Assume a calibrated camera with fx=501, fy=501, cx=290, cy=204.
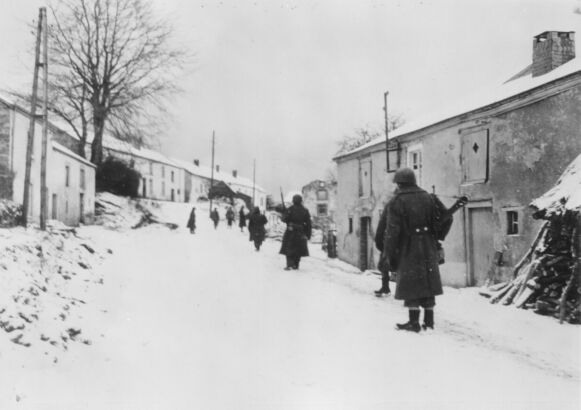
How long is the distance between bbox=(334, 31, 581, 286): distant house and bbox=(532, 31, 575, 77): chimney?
0.03 m

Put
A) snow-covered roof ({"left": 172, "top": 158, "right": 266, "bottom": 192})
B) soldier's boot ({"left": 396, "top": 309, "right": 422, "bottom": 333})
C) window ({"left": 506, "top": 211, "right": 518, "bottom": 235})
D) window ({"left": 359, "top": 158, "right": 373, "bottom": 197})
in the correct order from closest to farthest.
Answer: soldier's boot ({"left": 396, "top": 309, "right": 422, "bottom": 333}) < window ({"left": 506, "top": 211, "right": 518, "bottom": 235}) < window ({"left": 359, "top": 158, "right": 373, "bottom": 197}) < snow-covered roof ({"left": 172, "top": 158, "right": 266, "bottom": 192})

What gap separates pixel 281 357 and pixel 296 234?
7189mm

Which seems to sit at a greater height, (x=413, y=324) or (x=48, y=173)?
(x=48, y=173)

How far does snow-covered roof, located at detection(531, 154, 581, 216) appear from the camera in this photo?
826cm

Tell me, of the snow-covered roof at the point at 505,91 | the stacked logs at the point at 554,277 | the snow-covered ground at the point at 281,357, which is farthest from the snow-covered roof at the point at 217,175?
the snow-covered ground at the point at 281,357

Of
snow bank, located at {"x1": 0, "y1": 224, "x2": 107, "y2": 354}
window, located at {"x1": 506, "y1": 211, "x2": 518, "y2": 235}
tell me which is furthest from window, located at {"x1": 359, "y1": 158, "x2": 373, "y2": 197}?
snow bank, located at {"x1": 0, "y1": 224, "x2": 107, "y2": 354}

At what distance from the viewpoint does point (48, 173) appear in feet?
82.3

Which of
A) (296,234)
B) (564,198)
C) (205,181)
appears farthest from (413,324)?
(205,181)

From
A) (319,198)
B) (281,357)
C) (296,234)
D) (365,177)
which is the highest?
(319,198)

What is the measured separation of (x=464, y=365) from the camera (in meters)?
4.32

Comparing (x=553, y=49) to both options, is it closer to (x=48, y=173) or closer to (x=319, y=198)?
(x=48, y=173)

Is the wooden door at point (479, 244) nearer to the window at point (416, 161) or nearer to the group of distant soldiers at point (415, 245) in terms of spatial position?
the window at point (416, 161)

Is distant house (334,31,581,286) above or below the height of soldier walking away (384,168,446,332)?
above

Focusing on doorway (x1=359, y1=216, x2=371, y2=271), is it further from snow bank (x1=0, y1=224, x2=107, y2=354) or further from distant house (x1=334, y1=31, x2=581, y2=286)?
snow bank (x1=0, y1=224, x2=107, y2=354)
